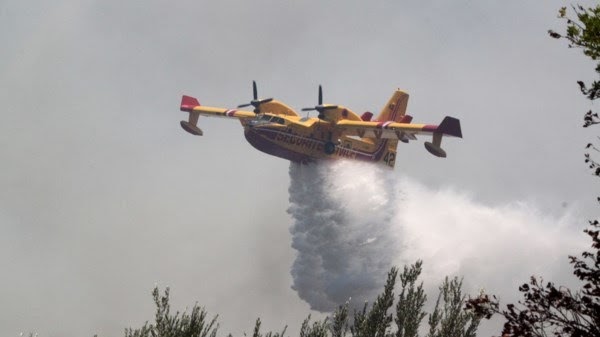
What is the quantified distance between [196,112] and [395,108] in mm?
15633

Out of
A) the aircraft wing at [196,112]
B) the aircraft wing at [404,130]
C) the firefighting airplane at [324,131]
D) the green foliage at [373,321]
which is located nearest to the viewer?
the green foliage at [373,321]

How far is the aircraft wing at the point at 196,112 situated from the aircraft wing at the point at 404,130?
828 centimetres

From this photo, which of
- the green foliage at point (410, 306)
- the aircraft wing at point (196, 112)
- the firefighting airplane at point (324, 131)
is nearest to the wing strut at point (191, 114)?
the aircraft wing at point (196, 112)

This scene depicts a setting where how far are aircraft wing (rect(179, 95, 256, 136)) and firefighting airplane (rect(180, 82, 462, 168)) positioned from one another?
111 inches

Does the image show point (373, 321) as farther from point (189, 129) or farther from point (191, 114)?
point (191, 114)

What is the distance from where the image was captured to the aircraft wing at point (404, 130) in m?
45.7

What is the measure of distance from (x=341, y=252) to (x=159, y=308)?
34.2m

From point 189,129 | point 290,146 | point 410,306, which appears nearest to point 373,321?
point 410,306

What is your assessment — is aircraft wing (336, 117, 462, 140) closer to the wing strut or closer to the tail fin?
the tail fin

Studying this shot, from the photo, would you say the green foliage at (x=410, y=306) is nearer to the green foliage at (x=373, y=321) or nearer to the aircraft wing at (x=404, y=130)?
the green foliage at (x=373, y=321)

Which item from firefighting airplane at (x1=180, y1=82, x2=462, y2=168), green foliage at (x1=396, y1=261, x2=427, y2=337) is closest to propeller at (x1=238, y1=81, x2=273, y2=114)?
firefighting airplane at (x1=180, y1=82, x2=462, y2=168)

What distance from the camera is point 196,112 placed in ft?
200

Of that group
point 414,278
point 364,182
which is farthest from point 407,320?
point 364,182

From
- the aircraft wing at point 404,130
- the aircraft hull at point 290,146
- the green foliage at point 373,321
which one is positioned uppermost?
the aircraft wing at point 404,130
